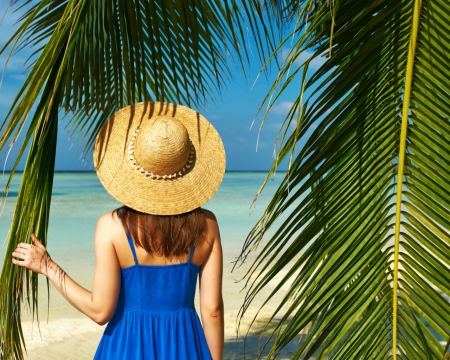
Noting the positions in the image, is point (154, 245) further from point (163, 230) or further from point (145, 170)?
point (145, 170)

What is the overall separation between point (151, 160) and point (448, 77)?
2.75ft

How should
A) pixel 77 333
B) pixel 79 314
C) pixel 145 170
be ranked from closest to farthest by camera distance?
pixel 145 170 < pixel 77 333 < pixel 79 314

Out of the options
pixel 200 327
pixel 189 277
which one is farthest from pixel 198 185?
pixel 200 327

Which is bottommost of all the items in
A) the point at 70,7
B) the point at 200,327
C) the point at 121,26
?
the point at 200,327

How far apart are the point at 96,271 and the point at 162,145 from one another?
0.41 meters

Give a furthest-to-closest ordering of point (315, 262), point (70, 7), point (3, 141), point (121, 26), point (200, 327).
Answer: point (121, 26)
point (200, 327)
point (70, 7)
point (3, 141)
point (315, 262)

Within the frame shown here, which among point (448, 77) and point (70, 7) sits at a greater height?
point (70, 7)

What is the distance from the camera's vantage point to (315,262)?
4.42 feet

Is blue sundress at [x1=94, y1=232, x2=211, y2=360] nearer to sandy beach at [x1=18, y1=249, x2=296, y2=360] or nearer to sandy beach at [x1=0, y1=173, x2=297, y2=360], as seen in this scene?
sandy beach at [x1=0, y1=173, x2=297, y2=360]

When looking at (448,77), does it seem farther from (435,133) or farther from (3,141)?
(3,141)

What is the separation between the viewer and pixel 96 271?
1.63 meters

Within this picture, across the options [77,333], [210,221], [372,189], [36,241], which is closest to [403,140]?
[372,189]

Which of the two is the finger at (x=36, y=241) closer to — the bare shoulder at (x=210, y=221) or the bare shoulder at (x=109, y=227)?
the bare shoulder at (x=109, y=227)

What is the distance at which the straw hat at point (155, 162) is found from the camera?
5.43ft
